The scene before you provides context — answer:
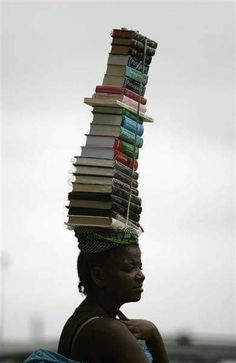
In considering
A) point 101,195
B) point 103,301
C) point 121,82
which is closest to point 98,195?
point 101,195

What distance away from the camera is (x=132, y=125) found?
30.9 ft

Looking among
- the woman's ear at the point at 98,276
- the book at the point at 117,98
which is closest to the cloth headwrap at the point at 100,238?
the woman's ear at the point at 98,276

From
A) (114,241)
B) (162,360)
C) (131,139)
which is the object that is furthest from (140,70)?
(162,360)

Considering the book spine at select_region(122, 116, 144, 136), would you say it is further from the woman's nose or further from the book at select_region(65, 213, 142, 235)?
the woman's nose

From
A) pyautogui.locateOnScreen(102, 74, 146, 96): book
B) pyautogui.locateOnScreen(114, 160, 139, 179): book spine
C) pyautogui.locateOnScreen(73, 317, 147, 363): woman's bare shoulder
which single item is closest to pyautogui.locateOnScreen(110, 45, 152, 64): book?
pyautogui.locateOnScreen(102, 74, 146, 96): book

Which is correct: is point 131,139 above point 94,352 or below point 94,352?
above

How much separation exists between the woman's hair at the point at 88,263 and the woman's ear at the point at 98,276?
3 centimetres

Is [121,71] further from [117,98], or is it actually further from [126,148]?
[126,148]

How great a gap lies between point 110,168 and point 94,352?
3.57 feet

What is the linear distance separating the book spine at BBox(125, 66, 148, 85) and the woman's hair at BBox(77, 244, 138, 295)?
3.47ft

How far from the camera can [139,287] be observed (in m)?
9.18

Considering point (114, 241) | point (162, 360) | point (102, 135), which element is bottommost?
point (162, 360)

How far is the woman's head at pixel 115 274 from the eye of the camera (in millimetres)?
9141

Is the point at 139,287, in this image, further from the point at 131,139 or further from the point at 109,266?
the point at 131,139
